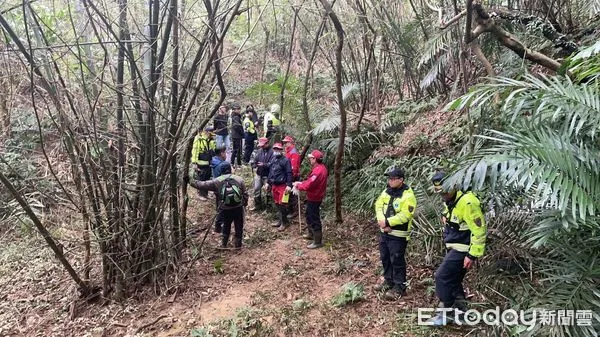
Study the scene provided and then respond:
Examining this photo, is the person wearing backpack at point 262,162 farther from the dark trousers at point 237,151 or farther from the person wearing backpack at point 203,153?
the dark trousers at point 237,151

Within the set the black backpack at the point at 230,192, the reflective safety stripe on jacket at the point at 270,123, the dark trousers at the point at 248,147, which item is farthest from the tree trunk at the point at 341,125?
the dark trousers at the point at 248,147

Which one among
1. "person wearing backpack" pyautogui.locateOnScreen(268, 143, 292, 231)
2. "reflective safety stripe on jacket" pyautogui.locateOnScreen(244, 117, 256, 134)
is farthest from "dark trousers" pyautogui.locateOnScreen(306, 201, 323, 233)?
"reflective safety stripe on jacket" pyautogui.locateOnScreen(244, 117, 256, 134)

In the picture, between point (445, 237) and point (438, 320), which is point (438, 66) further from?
point (438, 320)

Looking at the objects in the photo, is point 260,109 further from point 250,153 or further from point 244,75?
point 244,75

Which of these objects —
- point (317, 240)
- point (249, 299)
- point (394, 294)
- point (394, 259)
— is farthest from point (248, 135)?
point (394, 294)

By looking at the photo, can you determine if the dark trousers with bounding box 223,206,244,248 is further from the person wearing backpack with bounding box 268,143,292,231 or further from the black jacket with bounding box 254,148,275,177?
the black jacket with bounding box 254,148,275,177

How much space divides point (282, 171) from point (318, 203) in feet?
3.39

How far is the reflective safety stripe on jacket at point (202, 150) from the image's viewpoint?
9.14 meters

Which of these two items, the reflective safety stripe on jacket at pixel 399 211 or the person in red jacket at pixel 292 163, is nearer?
the reflective safety stripe on jacket at pixel 399 211

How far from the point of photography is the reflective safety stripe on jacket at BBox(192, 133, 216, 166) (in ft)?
30.0

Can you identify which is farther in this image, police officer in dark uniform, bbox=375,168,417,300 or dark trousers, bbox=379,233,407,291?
dark trousers, bbox=379,233,407,291

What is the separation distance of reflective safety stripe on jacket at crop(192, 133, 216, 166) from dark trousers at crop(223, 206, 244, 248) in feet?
8.16

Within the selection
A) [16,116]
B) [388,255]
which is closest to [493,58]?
[388,255]

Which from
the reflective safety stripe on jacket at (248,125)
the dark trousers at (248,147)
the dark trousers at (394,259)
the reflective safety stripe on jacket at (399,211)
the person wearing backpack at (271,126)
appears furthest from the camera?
the dark trousers at (248,147)
